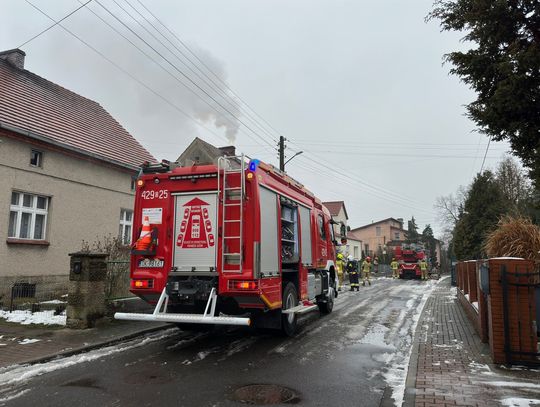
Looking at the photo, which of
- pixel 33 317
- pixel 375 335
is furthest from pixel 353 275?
pixel 33 317

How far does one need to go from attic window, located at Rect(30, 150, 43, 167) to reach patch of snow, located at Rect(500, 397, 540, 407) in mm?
13341

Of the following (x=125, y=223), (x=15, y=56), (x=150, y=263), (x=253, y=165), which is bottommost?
(x=150, y=263)

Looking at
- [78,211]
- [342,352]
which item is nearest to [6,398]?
[342,352]

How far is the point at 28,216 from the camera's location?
13.0m

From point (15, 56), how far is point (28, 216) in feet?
24.8

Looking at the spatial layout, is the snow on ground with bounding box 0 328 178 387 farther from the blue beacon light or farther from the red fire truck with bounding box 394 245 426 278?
the red fire truck with bounding box 394 245 426 278

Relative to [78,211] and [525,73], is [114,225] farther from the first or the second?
[525,73]

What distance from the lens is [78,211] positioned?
576 inches

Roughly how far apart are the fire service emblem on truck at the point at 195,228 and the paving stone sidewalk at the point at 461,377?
12.4 feet

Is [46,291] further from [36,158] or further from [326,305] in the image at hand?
[326,305]

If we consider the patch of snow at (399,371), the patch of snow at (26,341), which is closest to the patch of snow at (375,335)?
the patch of snow at (399,371)

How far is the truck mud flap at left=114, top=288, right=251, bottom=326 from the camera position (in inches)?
254

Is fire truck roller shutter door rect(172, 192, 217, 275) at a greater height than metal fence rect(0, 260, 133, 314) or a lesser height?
greater

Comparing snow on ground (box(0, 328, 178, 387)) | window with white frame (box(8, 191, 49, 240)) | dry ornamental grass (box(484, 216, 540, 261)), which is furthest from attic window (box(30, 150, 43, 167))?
dry ornamental grass (box(484, 216, 540, 261))
